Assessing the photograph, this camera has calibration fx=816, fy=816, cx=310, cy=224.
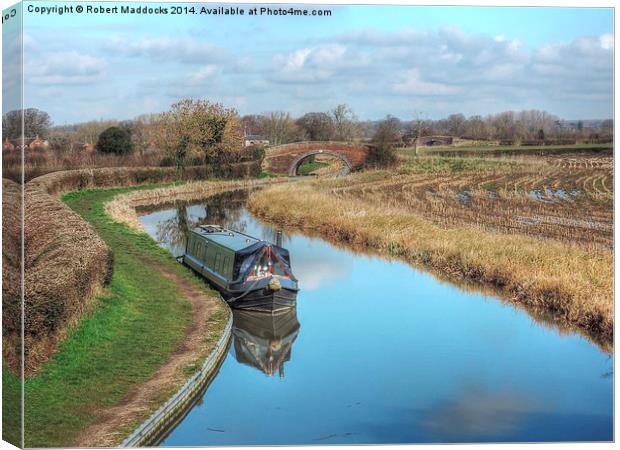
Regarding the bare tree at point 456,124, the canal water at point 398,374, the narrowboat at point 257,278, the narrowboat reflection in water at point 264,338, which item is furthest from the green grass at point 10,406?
the bare tree at point 456,124

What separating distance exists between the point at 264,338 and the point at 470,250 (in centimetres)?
543

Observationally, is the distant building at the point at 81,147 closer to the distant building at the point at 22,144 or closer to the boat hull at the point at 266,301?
the distant building at the point at 22,144

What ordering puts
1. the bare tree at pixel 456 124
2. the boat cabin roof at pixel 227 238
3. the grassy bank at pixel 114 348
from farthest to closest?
1. the boat cabin roof at pixel 227 238
2. the bare tree at pixel 456 124
3. the grassy bank at pixel 114 348

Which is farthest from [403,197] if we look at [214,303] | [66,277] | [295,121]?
[66,277]

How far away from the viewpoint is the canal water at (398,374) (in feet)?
28.0

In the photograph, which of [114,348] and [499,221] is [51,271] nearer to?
[114,348]

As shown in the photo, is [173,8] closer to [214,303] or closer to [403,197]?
[214,303]

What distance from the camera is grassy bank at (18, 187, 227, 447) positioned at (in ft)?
26.3

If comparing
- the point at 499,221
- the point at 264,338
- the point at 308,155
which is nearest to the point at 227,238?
the point at 264,338

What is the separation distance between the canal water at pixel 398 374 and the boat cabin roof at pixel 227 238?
3.66 feet

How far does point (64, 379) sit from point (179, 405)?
1.29 meters

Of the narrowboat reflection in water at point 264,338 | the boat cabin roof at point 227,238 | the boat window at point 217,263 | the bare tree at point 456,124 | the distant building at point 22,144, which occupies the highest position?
the bare tree at point 456,124

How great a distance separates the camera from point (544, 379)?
9.93 m

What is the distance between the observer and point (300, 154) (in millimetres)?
25672
